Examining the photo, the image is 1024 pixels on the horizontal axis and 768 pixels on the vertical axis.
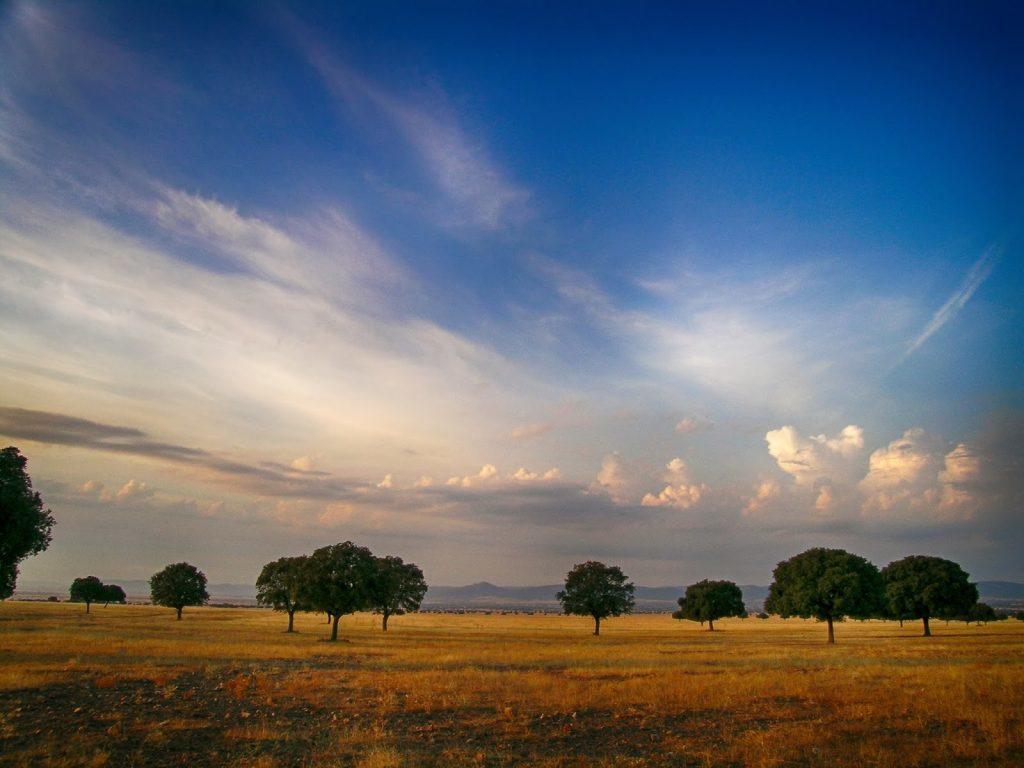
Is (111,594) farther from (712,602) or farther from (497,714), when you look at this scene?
(497,714)

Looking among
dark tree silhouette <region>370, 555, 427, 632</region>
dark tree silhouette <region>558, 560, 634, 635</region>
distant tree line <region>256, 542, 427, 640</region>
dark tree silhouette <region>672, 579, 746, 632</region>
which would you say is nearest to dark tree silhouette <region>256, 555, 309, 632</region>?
distant tree line <region>256, 542, 427, 640</region>

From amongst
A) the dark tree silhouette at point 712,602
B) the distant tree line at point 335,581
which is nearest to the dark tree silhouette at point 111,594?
the distant tree line at point 335,581

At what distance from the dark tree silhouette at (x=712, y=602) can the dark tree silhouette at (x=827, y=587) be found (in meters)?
33.3

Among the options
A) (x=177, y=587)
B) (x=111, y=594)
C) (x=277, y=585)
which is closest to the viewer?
(x=277, y=585)

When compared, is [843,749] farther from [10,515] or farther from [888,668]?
[10,515]

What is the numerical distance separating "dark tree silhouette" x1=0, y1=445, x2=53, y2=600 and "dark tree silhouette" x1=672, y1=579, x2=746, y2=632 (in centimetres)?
9348

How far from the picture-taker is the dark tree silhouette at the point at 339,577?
64.6 m

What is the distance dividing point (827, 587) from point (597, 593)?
32.6 m

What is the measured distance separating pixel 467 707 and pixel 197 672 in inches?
668

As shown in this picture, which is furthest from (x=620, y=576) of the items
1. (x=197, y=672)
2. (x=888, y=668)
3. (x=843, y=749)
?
(x=843, y=749)

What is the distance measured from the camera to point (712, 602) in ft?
339

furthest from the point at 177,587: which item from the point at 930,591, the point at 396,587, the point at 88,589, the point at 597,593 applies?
the point at 930,591

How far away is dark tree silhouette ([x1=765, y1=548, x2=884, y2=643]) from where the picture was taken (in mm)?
64500

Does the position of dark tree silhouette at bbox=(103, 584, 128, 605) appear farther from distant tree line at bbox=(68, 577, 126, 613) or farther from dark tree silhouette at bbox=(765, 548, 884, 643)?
dark tree silhouette at bbox=(765, 548, 884, 643)
